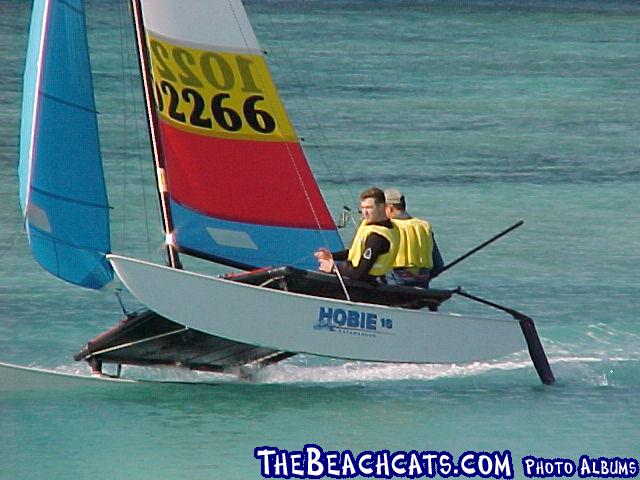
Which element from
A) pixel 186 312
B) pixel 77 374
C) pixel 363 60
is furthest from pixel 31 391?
pixel 363 60

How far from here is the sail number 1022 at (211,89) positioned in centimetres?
1542

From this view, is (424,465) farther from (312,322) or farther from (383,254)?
(383,254)

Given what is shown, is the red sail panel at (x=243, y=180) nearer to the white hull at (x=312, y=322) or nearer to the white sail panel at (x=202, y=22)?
the white sail panel at (x=202, y=22)

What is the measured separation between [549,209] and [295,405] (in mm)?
9722

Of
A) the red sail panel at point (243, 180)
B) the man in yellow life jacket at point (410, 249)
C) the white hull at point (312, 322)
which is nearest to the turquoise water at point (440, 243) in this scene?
the white hull at point (312, 322)

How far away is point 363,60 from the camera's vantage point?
40.1 meters

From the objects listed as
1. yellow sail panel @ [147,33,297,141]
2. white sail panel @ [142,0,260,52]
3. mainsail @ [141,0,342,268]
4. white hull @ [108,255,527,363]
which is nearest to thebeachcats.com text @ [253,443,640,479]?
white hull @ [108,255,527,363]

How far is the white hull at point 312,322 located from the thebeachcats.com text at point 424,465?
1108 millimetres

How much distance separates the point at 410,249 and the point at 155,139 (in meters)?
2.24

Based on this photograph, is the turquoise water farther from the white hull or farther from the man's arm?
the man's arm

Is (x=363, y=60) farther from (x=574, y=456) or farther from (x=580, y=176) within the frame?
(x=574, y=456)

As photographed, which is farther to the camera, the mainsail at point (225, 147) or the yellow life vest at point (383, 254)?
the mainsail at point (225, 147)

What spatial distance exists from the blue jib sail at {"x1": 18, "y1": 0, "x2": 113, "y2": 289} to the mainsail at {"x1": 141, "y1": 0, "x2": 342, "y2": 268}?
61cm

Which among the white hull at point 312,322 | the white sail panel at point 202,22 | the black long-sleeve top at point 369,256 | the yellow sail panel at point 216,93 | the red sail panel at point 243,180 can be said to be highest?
the white sail panel at point 202,22
